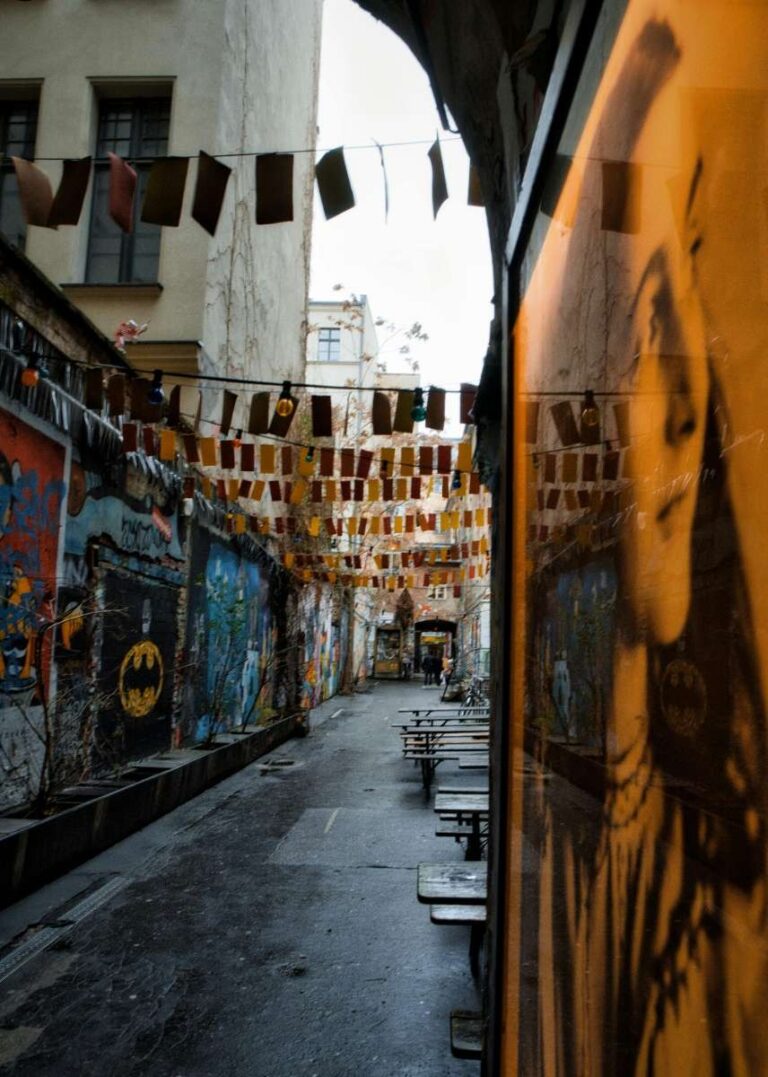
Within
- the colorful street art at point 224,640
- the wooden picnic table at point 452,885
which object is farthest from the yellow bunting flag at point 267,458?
the wooden picnic table at point 452,885

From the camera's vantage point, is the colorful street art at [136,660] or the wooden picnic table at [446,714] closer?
the colorful street art at [136,660]

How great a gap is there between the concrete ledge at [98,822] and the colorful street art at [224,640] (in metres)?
1.23

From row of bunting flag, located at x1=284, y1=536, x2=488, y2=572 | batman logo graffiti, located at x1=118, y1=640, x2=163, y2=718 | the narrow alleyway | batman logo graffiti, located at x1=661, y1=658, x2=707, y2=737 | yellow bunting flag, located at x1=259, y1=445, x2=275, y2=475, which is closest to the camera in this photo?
batman logo graffiti, located at x1=661, y1=658, x2=707, y2=737

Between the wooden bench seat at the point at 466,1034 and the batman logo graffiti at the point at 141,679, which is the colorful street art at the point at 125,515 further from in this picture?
the wooden bench seat at the point at 466,1034

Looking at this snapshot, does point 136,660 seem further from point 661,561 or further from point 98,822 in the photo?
point 661,561

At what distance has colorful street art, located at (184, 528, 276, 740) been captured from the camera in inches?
488

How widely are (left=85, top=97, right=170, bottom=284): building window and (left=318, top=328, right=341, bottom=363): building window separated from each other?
2775cm

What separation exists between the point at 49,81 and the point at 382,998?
13518mm

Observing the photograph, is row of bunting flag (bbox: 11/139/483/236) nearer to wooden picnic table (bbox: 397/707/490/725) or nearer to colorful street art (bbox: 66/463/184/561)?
colorful street art (bbox: 66/463/184/561)

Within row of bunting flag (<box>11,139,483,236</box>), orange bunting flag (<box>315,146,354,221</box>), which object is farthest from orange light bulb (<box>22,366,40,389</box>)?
orange bunting flag (<box>315,146,354,221</box>)

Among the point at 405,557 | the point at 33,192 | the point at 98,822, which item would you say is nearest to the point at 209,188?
the point at 33,192

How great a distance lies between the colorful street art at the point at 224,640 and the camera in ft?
40.7

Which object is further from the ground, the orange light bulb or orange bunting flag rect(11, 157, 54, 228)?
orange bunting flag rect(11, 157, 54, 228)

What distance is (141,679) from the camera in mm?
10242
